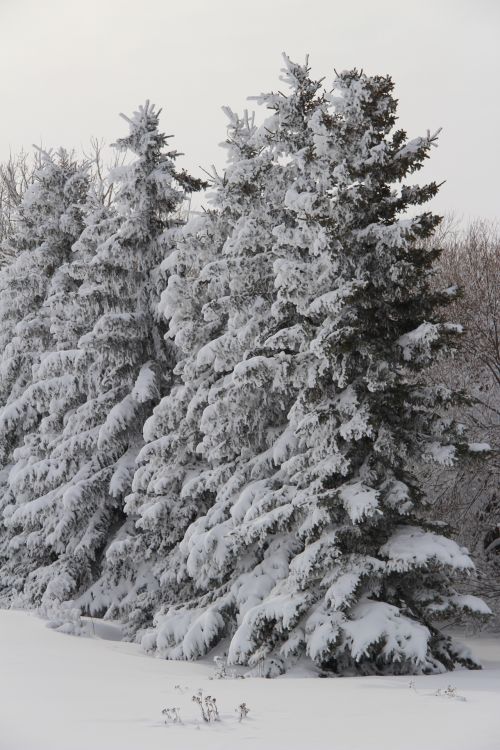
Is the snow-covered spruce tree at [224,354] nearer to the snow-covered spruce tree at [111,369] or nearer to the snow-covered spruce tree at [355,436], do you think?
the snow-covered spruce tree at [355,436]

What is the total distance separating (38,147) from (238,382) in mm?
13858

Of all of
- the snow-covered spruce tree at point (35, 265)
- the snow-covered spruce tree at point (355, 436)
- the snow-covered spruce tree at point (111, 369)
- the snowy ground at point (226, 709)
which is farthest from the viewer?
the snow-covered spruce tree at point (35, 265)

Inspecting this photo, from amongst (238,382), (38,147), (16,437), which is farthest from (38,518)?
(38,147)

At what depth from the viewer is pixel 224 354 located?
15.7 metres

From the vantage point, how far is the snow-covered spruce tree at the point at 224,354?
1497 centimetres

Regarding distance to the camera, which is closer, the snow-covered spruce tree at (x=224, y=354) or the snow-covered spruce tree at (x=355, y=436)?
the snow-covered spruce tree at (x=355, y=436)

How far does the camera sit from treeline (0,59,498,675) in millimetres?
12141

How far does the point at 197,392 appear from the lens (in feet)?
53.8

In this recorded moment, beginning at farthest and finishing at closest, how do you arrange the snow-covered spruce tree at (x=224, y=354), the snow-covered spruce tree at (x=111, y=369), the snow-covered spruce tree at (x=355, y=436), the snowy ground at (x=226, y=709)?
the snow-covered spruce tree at (x=111, y=369) → the snow-covered spruce tree at (x=224, y=354) → the snow-covered spruce tree at (x=355, y=436) → the snowy ground at (x=226, y=709)

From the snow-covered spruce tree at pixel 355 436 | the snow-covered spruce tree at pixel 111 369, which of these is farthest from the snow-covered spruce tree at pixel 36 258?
the snow-covered spruce tree at pixel 355 436

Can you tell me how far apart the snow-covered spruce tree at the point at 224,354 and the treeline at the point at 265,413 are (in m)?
0.04

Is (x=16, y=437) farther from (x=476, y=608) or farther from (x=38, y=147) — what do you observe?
(x=476, y=608)

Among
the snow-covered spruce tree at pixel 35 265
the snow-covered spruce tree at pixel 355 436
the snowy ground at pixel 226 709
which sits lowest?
the snowy ground at pixel 226 709

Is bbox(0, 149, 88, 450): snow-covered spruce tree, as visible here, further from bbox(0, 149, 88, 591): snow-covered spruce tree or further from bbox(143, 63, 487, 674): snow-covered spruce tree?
bbox(143, 63, 487, 674): snow-covered spruce tree
